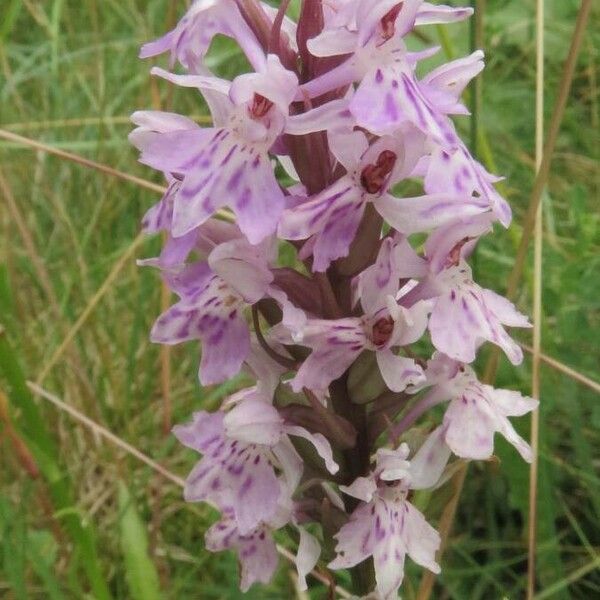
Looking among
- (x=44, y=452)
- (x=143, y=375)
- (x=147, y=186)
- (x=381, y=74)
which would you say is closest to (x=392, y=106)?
(x=381, y=74)

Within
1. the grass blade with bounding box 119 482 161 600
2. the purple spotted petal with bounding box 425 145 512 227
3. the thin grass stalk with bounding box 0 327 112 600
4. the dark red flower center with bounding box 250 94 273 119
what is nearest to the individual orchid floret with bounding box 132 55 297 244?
the dark red flower center with bounding box 250 94 273 119

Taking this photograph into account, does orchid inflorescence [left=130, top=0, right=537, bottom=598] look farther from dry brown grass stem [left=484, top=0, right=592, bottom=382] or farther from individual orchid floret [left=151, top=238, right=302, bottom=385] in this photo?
dry brown grass stem [left=484, top=0, right=592, bottom=382]

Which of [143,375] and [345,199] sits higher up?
[345,199]

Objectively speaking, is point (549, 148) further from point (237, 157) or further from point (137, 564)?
point (137, 564)

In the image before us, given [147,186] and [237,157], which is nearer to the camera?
[237,157]

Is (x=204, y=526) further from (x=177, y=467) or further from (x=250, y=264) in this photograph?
(x=250, y=264)

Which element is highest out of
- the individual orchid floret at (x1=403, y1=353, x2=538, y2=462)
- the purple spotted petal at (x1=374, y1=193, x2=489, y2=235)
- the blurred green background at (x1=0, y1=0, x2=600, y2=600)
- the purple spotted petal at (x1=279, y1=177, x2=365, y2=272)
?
the purple spotted petal at (x1=279, y1=177, x2=365, y2=272)
